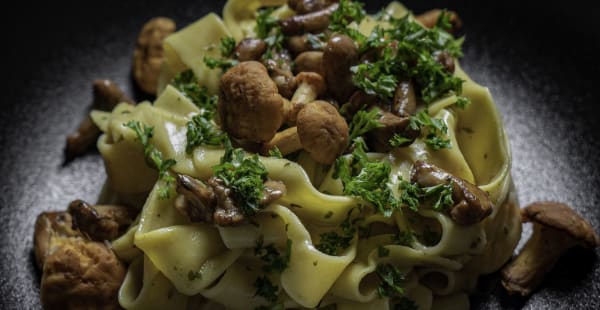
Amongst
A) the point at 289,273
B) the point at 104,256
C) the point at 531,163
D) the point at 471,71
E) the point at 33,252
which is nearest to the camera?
the point at 289,273

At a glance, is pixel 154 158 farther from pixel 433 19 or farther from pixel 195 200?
pixel 433 19

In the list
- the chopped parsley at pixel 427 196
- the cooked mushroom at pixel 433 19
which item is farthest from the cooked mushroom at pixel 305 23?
the chopped parsley at pixel 427 196

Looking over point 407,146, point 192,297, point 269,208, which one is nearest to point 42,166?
point 192,297

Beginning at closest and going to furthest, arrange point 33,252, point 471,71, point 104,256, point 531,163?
point 104,256 → point 33,252 → point 531,163 → point 471,71

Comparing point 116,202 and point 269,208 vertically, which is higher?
point 269,208

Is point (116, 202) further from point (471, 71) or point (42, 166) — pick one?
Result: point (471, 71)

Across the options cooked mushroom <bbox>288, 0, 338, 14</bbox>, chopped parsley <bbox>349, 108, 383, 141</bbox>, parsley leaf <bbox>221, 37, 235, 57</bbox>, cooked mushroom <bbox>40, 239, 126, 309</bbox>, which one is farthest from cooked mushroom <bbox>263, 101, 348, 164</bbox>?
cooked mushroom <bbox>40, 239, 126, 309</bbox>

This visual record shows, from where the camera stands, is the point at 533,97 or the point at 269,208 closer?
the point at 269,208

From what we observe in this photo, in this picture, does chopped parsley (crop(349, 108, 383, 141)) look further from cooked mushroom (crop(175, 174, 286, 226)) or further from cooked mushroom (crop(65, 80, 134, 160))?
cooked mushroom (crop(65, 80, 134, 160))

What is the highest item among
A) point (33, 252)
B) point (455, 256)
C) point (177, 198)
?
point (177, 198)
